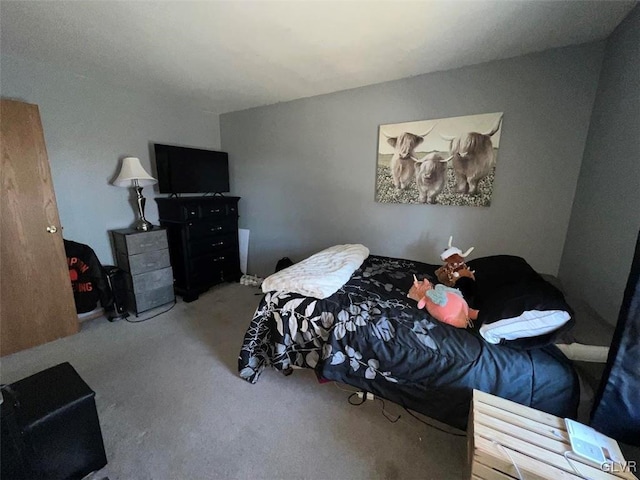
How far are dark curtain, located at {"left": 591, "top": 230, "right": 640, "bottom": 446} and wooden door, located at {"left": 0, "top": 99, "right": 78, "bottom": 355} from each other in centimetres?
351

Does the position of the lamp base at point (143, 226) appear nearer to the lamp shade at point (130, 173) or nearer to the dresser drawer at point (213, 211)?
the lamp shade at point (130, 173)

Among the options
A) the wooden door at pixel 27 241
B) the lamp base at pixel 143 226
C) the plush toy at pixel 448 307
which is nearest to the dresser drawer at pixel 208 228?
the lamp base at pixel 143 226

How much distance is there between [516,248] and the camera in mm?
2150

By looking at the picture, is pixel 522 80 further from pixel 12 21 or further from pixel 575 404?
pixel 12 21

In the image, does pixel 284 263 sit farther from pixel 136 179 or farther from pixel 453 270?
pixel 453 270

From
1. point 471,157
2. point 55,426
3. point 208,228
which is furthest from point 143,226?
point 471,157

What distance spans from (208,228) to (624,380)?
132 inches

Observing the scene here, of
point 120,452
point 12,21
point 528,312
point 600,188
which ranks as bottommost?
point 120,452

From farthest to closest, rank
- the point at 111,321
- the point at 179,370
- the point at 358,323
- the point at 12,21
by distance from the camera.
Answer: the point at 111,321, the point at 179,370, the point at 12,21, the point at 358,323

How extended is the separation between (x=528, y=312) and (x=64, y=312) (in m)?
3.40

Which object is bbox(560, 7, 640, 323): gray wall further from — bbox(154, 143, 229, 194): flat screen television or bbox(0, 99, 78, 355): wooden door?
bbox(0, 99, 78, 355): wooden door

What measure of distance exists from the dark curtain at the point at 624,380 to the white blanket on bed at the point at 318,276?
1.23m

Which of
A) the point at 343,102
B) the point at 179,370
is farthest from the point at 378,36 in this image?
the point at 179,370

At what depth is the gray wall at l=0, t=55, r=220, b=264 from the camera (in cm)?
222
